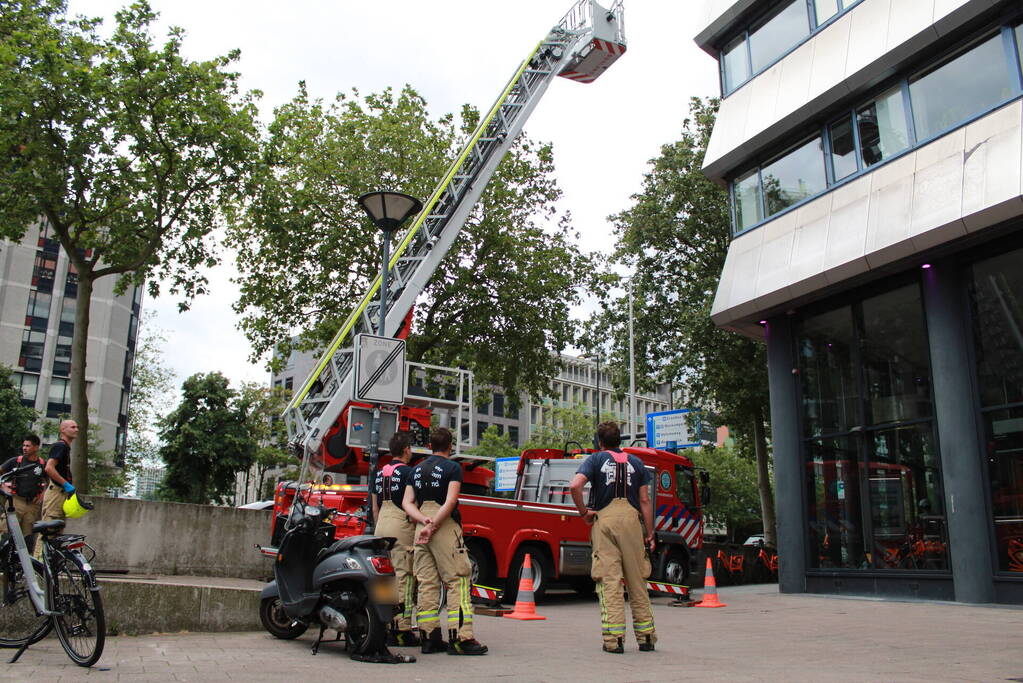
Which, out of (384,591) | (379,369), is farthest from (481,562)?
(384,591)

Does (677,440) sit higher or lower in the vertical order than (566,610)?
higher

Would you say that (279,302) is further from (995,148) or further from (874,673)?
(874,673)

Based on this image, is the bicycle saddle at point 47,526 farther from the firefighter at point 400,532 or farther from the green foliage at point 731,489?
the green foliage at point 731,489

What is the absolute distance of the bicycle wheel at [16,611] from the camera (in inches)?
249

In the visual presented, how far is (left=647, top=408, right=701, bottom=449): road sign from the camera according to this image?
20.9 meters

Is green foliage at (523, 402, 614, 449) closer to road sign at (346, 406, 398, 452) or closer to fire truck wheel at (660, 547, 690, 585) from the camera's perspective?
fire truck wheel at (660, 547, 690, 585)

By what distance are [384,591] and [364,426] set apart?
22.8 feet

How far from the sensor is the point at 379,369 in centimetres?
1008

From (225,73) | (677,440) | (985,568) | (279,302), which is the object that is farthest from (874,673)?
(279,302)

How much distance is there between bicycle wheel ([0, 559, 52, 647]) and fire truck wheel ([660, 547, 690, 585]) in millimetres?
10716

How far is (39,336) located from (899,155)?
6245cm

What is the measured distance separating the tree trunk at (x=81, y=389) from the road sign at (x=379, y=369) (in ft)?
27.6

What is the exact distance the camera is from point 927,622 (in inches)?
388

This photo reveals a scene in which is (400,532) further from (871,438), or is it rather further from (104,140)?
(104,140)
